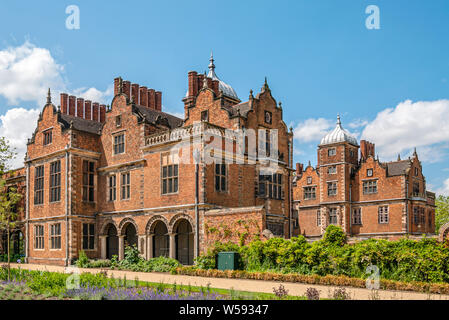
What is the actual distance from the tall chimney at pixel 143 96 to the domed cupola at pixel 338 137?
21.7 metres

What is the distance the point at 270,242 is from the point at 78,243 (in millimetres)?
15517

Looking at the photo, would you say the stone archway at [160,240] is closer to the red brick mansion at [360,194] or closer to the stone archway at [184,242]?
the stone archway at [184,242]

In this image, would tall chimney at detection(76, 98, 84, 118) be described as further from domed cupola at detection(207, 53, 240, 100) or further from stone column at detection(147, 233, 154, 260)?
stone column at detection(147, 233, 154, 260)

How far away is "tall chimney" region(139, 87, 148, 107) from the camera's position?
1409 inches

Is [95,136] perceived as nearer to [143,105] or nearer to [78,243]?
[143,105]

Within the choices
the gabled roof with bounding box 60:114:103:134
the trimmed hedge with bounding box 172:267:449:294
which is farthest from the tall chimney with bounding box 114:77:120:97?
the trimmed hedge with bounding box 172:267:449:294

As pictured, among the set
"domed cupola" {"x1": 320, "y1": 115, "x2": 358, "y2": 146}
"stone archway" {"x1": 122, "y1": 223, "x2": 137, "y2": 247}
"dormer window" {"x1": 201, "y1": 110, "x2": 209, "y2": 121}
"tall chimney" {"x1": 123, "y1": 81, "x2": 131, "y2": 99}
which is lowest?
"stone archway" {"x1": 122, "y1": 223, "x2": 137, "y2": 247}

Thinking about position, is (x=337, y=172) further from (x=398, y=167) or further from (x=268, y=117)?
(x=268, y=117)

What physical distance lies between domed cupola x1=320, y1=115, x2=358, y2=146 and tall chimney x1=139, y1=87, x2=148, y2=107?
71.1 feet

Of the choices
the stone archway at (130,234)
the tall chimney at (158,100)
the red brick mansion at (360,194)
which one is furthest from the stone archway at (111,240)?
the red brick mansion at (360,194)

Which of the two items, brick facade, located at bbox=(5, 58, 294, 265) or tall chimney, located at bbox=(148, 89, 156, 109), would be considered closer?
brick facade, located at bbox=(5, 58, 294, 265)

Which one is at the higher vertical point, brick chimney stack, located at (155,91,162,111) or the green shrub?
brick chimney stack, located at (155,91,162,111)

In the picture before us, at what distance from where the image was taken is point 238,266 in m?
21.9

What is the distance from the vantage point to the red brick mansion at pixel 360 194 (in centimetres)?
4475
